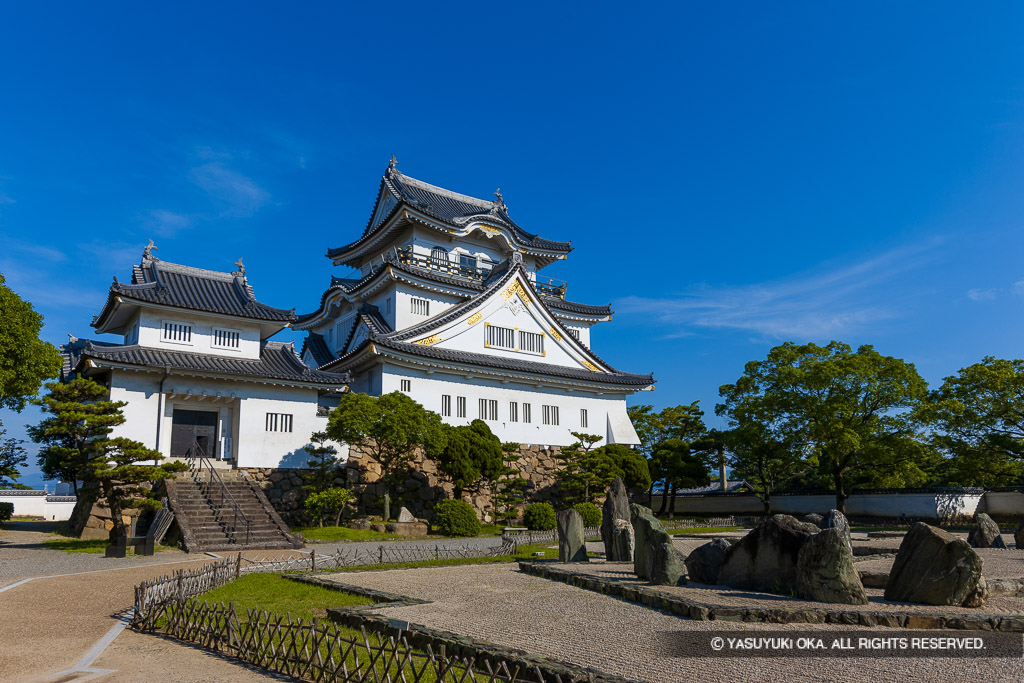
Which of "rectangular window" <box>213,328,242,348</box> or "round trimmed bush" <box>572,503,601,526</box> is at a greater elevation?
"rectangular window" <box>213,328,242,348</box>

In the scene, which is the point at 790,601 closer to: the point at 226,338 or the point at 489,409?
the point at 226,338

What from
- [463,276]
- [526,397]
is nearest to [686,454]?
[526,397]

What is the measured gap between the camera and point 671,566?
13469mm

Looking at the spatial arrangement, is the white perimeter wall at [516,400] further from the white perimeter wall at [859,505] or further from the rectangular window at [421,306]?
the white perimeter wall at [859,505]

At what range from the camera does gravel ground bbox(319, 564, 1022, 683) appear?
7488 millimetres

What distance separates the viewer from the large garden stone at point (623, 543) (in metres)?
17.6

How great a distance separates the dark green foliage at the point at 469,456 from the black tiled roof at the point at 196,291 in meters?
8.84

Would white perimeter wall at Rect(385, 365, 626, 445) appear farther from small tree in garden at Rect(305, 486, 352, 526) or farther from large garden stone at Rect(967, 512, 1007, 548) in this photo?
large garden stone at Rect(967, 512, 1007, 548)

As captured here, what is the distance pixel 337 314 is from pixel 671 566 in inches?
1303

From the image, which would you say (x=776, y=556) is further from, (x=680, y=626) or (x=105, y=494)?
(x=105, y=494)

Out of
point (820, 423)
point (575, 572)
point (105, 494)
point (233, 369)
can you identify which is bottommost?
point (575, 572)

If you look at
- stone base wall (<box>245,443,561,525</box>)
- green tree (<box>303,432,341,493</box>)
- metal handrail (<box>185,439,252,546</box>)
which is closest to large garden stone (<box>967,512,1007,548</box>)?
stone base wall (<box>245,443,561,525</box>)

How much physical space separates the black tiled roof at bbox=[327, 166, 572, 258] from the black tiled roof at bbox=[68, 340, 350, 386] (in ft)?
45.5

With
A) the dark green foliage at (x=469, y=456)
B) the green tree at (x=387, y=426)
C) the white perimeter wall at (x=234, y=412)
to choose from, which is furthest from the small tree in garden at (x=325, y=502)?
the dark green foliage at (x=469, y=456)
